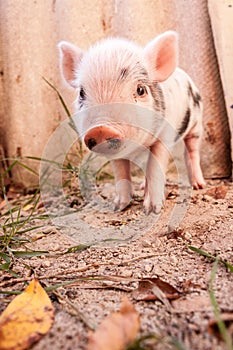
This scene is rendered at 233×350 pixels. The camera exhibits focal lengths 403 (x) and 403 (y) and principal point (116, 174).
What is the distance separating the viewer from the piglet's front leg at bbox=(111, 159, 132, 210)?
208 centimetres

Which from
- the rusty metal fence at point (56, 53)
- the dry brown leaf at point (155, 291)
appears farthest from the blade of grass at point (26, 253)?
the rusty metal fence at point (56, 53)

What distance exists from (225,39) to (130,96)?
1132 millimetres

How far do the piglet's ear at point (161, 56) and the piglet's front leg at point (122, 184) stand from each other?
50cm

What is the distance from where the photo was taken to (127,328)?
80cm

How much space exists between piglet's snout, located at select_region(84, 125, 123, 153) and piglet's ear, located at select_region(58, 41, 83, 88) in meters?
0.52

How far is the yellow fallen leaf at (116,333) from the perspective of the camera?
2.49ft

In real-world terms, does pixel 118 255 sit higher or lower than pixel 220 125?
lower

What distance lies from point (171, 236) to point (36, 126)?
1.68 metres

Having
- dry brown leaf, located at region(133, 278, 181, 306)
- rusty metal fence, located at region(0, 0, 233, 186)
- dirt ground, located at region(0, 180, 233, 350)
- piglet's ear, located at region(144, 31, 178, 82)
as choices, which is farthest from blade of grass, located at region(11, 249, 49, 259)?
rusty metal fence, located at region(0, 0, 233, 186)

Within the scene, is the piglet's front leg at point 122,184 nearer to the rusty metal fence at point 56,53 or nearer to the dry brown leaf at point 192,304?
the rusty metal fence at point 56,53

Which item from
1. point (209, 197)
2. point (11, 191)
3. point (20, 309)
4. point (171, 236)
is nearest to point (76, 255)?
point (171, 236)

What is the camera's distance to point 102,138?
4.81 feet

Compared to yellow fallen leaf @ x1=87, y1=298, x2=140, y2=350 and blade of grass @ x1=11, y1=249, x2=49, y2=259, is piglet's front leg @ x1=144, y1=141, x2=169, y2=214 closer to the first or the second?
blade of grass @ x1=11, y1=249, x2=49, y2=259

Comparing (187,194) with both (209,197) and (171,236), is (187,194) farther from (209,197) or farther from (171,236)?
(171,236)
